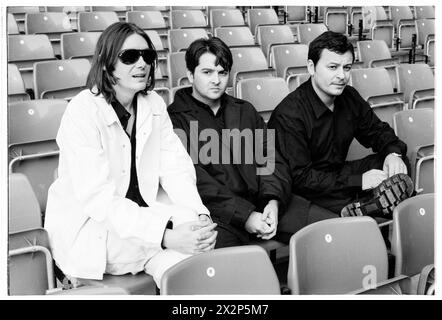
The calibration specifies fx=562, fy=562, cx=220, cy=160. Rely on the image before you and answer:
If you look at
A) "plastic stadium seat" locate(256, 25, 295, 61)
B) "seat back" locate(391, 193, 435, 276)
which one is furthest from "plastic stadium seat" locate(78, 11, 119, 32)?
"seat back" locate(391, 193, 435, 276)

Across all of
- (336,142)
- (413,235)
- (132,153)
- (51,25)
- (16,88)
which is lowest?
(413,235)

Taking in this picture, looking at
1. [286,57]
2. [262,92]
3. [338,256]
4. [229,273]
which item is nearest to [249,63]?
[286,57]

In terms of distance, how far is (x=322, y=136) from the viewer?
2643 millimetres

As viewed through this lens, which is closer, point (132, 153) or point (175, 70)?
point (132, 153)

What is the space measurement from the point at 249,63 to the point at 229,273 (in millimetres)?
2548

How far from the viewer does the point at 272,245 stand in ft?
7.45

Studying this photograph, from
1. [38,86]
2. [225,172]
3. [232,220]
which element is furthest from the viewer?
[38,86]

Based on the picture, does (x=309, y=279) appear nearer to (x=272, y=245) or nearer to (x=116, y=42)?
(x=272, y=245)

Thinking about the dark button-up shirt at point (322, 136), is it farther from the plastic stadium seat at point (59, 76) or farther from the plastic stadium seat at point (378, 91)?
the plastic stadium seat at point (59, 76)

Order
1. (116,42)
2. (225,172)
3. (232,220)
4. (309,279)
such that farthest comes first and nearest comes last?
(225,172), (232,220), (116,42), (309,279)

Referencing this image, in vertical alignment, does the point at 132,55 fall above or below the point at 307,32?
below

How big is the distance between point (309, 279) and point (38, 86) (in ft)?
6.77

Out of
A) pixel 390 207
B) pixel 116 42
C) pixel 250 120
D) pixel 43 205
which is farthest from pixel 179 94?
pixel 390 207

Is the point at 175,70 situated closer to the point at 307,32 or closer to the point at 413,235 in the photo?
the point at 307,32
